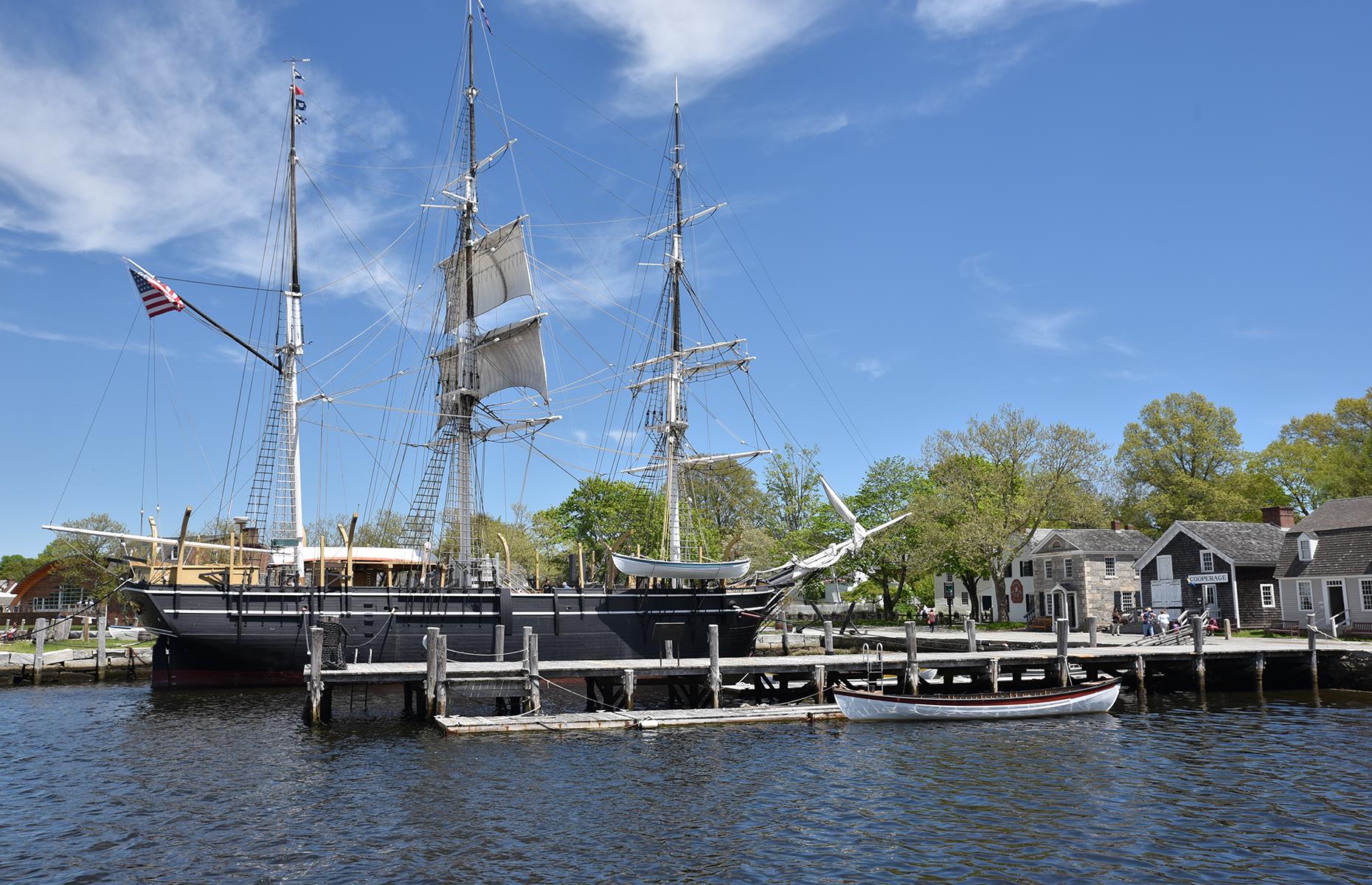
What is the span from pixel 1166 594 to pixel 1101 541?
9354 millimetres

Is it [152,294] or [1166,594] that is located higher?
[152,294]

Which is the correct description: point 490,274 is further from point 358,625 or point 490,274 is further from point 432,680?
point 432,680

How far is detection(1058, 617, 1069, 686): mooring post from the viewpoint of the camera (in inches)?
1141

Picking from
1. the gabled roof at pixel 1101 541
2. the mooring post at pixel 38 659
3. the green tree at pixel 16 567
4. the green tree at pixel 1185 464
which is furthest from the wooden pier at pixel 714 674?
the green tree at pixel 16 567

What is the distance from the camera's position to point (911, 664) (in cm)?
2753

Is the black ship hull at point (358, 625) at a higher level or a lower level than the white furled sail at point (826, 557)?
lower

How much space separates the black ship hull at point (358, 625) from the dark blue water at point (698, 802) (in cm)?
720

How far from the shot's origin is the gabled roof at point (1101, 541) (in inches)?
2256

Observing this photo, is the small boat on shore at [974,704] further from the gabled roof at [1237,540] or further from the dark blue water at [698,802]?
the gabled roof at [1237,540]

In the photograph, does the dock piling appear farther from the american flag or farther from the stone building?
the stone building

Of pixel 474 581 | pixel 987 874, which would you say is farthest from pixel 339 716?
pixel 987 874

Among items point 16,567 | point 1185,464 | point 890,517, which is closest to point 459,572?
point 890,517

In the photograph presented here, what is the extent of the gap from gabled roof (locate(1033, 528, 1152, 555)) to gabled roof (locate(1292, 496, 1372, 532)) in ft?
39.7

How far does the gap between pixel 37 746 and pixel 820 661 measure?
20014mm
